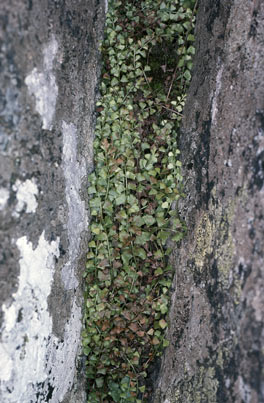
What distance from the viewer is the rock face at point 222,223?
4.28 ft

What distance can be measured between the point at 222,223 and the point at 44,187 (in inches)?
26.9

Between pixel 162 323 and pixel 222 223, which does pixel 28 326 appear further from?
pixel 222 223

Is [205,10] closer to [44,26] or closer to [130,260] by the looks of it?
[44,26]

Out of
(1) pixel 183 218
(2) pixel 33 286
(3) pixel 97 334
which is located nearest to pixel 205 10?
(1) pixel 183 218

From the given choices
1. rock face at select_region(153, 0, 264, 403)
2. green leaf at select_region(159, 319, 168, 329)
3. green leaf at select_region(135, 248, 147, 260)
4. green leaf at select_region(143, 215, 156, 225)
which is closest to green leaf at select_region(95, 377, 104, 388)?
rock face at select_region(153, 0, 264, 403)

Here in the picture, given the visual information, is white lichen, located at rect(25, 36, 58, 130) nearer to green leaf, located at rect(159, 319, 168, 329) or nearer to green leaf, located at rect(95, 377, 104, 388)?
green leaf, located at rect(159, 319, 168, 329)

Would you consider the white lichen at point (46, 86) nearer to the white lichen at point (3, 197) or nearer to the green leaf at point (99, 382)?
the white lichen at point (3, 197)

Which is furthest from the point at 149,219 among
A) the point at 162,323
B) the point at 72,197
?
the point at 162,323

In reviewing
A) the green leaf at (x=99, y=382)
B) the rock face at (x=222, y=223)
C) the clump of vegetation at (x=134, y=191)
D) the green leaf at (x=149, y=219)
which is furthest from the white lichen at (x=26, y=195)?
the green leaf at (x=99, y=382)

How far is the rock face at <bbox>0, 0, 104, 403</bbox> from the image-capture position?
1248mm

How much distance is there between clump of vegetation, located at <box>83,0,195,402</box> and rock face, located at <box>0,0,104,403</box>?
0.07m

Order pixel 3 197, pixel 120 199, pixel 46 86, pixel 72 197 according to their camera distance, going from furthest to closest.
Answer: pixel 120 199, pixel 72 197, pixel 46 86, pixel 3 197

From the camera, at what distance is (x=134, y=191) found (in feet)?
5.80

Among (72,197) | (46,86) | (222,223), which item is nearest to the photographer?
(46,86)
